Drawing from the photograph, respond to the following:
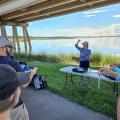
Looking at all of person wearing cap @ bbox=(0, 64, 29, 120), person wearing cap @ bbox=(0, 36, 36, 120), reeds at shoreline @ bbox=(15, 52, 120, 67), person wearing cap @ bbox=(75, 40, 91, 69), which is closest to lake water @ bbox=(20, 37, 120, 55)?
reeds at shoreline @ bbox=(15, 52, 120, 67)

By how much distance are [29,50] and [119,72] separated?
33.4 ft

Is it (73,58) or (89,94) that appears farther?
(73,58)

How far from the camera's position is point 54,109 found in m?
4.93

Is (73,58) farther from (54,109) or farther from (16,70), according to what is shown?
(16,70)

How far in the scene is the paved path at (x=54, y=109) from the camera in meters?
4.52

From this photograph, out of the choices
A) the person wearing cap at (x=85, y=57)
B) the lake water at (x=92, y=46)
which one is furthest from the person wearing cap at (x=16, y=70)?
the lake water at (x=92, y=46)

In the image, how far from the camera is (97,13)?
11727 mm

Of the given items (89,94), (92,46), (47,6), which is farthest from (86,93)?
(92,46)

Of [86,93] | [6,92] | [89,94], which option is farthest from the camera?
[86,93]

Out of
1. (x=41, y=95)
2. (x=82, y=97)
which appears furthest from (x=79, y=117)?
(x=41, y=95)

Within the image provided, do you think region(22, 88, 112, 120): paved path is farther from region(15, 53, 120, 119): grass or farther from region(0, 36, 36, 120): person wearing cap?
region(0, 36, 36, 120): person wearing cap

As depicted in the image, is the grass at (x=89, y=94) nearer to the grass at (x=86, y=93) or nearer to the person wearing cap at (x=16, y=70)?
the grass at (x=86, y=93)

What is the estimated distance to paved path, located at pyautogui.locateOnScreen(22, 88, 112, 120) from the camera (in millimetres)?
4516

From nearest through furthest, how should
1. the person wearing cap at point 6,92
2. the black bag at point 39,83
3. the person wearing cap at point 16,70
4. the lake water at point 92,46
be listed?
the person wearing cap at point 6,92 < the person wearing cap at point 16,70 < the black bag at point 39,83 < the lake water at point 92,46
